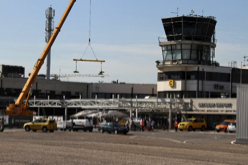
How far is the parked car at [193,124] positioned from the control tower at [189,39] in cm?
1554

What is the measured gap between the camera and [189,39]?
8469cm

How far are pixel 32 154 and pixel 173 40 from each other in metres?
60.8

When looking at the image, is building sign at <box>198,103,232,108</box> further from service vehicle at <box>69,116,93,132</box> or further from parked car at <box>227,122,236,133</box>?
service vehicle at <box>69,116,93,132</box>

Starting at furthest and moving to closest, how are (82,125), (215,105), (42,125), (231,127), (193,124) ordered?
1. (215,105)
2. (193,124)
3. (231,127)
4. (82,125)
5. (42,125)

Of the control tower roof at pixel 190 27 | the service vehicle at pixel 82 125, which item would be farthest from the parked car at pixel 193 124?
the control tower roof at pixel 190 27

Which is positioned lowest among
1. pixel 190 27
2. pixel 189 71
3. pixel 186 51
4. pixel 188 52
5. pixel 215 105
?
pixel 215 105

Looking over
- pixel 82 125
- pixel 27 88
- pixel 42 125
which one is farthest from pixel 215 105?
pixel 42 125

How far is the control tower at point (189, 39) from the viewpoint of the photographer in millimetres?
84125

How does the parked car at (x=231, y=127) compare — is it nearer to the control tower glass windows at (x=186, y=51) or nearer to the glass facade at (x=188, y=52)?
the glass facade at (x=188, y=52)

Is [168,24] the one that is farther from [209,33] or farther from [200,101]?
[200,101]

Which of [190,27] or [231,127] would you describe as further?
[190,27]

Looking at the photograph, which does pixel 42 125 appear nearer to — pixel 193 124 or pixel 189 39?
pixel 193 124

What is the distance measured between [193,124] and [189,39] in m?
18.6

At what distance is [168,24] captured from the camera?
282 ft
